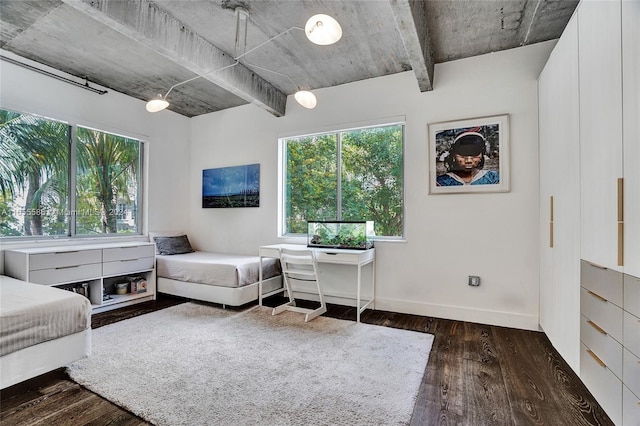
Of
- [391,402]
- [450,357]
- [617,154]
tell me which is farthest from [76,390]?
[617,154]

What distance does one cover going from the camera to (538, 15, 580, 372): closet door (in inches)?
76.5

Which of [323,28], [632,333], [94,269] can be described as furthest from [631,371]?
[94,269]

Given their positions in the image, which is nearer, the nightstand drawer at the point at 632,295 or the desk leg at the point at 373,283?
the nightstand drawer at the point at 632,295

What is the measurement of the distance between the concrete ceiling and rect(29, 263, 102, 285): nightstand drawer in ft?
7.12

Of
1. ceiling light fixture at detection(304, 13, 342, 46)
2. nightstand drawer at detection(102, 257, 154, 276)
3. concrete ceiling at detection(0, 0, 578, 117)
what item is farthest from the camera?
nightstand drawer at detection(102, 257, 154, 276)

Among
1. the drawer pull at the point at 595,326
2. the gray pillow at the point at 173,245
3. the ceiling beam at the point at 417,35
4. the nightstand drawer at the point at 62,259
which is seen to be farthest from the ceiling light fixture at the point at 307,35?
the drawer pull at the point at 595,326

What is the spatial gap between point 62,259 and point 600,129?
4387 mm

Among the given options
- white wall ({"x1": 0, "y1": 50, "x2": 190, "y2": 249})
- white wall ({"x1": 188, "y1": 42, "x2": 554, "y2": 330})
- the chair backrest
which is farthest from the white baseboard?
white wall ({"x1": 0, "y1": 50, "x2": 190, "y2": 249})

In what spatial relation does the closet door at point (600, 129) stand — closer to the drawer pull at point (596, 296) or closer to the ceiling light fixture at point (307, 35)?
the drawer pull at point (596, 296)

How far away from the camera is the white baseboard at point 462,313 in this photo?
2.85 metres

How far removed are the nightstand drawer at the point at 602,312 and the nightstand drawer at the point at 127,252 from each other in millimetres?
4250

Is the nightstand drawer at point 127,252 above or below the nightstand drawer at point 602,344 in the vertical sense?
above

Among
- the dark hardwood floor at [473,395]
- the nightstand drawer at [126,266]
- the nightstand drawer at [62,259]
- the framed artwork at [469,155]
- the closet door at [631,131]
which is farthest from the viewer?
the nightstand drawer at [126,266]

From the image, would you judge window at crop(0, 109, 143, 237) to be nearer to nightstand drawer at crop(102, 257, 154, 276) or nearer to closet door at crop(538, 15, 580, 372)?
nightstand drawer at crop(102, 257, 154, 276)
